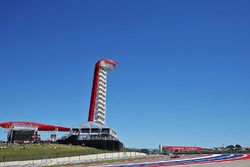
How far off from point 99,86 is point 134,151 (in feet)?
175

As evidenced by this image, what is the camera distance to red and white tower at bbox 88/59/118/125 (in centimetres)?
12575

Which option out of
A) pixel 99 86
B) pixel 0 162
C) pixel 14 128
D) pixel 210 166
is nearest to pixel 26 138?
pixel 14 128

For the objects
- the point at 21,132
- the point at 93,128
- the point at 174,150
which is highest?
the point at 93,128

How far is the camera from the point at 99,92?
13062cm

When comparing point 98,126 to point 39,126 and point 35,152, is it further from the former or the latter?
point 35,152

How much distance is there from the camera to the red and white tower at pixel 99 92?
125750 millimetres

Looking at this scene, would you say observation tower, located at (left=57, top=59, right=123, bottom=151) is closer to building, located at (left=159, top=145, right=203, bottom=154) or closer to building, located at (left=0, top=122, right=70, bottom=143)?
building, located at (left=0, top=122, right=70, bottom=143)

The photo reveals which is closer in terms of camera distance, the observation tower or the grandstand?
the observation tower

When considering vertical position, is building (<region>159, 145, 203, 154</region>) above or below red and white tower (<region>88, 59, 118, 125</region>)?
below

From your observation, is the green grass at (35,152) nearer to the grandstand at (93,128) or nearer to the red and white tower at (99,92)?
the grandstand at (93,128)

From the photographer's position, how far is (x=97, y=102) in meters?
129

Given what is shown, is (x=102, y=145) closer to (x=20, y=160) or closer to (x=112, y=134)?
(x=112, y=134)

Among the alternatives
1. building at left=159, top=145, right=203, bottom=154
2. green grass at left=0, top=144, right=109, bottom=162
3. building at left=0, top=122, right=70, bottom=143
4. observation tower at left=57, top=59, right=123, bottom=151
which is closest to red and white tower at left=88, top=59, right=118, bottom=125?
observation tower at left=57, top=59, right=123, bottom=151

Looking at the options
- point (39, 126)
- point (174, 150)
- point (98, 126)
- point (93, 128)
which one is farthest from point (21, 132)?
point (174, 150)
